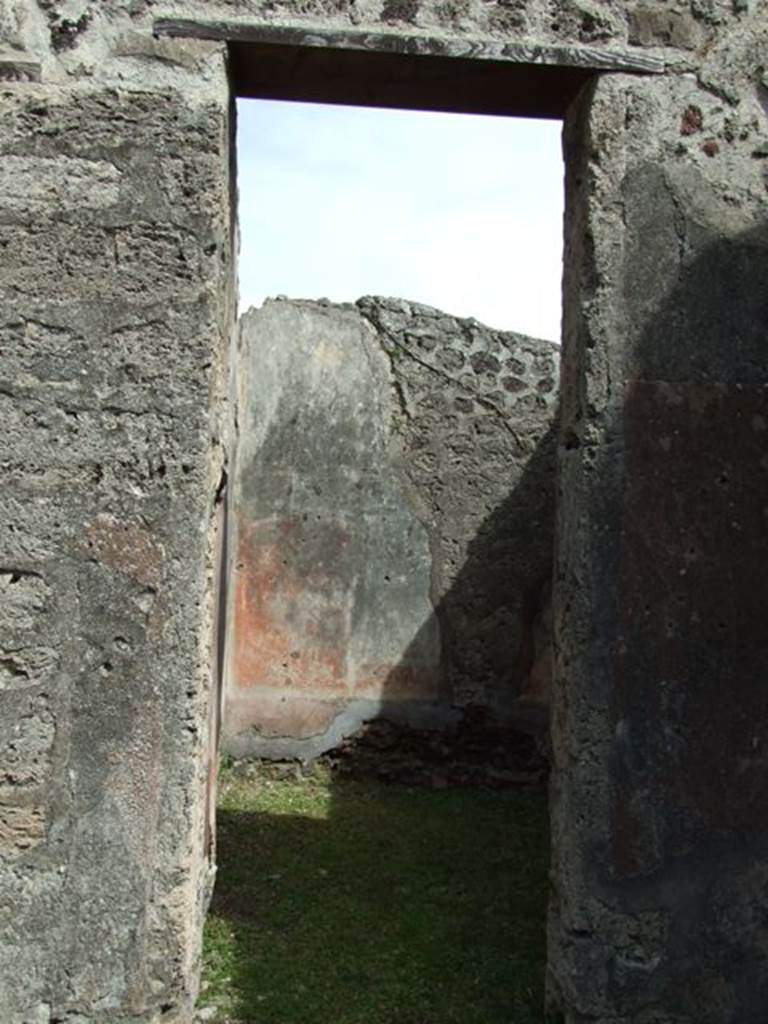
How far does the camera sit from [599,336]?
9.48ft

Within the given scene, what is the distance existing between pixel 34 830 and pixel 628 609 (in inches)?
59.8

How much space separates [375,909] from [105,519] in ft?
6.19

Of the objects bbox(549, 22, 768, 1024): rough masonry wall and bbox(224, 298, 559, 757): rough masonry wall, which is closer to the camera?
bbox(549, 22, 768, 1024): rough masonry wall

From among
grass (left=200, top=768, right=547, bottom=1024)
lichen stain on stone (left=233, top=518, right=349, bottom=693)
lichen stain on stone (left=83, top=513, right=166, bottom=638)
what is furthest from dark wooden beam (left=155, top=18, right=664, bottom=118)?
lichen stain on stone (left=233, top=518, right=349, bottom=693)

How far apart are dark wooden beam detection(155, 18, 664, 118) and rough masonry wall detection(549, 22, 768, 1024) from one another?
0.13 meters

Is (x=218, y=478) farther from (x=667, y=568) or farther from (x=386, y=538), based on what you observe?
(x=386, y=538)

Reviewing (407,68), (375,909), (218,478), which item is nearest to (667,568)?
(218,478)

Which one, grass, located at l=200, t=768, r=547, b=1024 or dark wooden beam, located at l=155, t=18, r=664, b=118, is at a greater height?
dark wooden beam, located at l=155, t=18, r=664, b=118

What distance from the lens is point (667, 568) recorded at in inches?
114

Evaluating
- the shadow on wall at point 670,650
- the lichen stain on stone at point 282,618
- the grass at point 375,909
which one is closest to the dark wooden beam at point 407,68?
the shadow on wall at point 670,650

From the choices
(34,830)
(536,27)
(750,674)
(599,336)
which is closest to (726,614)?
(750,674)

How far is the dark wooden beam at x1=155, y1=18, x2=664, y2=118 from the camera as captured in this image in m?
2.82

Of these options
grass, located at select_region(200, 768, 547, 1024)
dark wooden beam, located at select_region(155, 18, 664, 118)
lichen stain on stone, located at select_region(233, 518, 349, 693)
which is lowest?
grass, located at select_region(200, 768, 547, 1024)

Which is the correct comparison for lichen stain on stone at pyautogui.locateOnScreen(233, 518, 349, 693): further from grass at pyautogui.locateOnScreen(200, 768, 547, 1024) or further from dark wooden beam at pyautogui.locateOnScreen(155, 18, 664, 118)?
dark wooden beam at pyautogui.locateOnScreen(155, 18, 664, 118)
